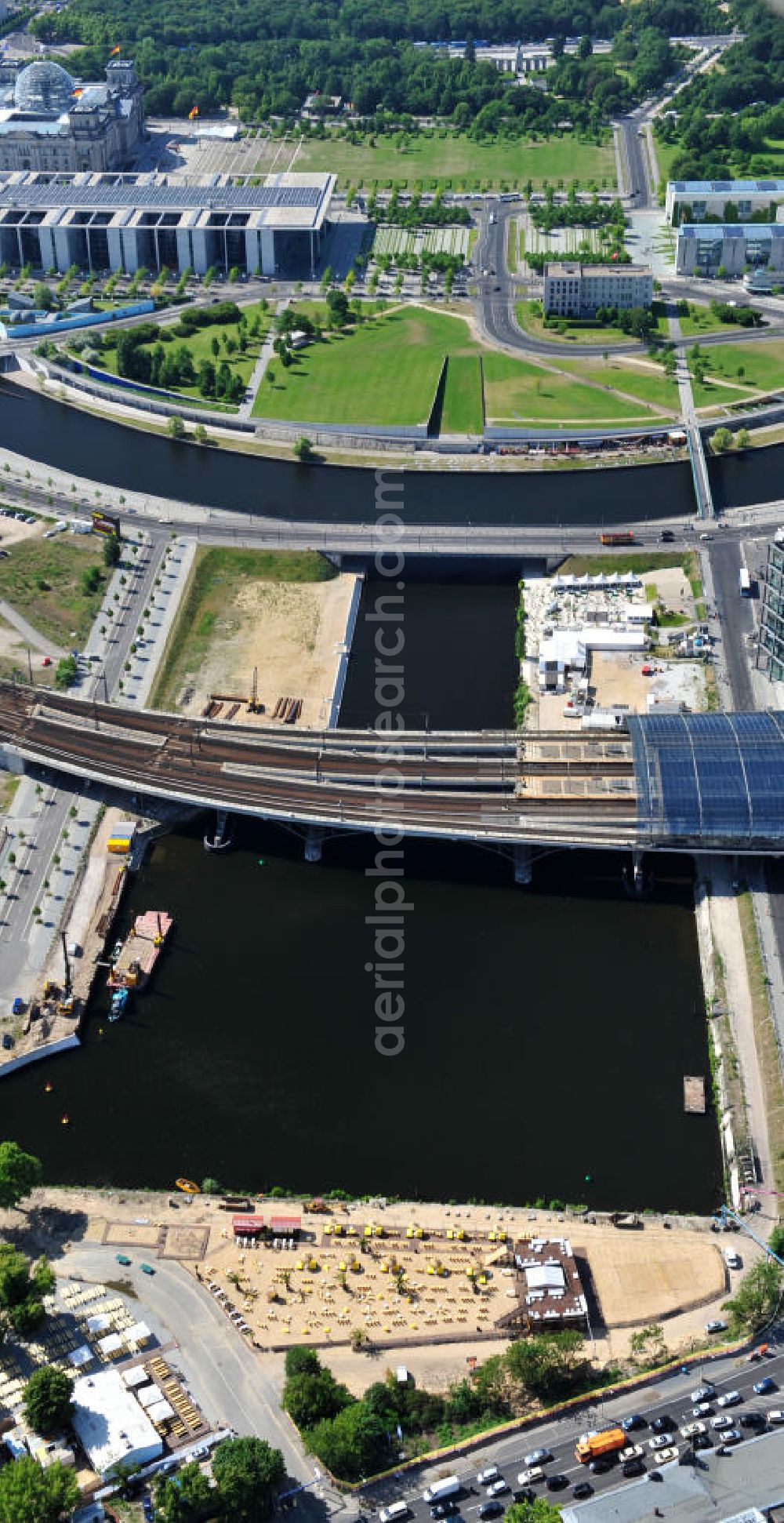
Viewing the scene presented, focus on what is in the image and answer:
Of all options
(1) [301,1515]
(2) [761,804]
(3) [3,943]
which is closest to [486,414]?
(2) [761,804]

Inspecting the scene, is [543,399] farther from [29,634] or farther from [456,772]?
[456,772]

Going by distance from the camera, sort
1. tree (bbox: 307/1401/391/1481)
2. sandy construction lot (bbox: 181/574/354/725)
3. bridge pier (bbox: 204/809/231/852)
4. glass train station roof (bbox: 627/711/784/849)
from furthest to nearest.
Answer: sandy construction lot (bbox: 181/574/354/725)
bridge pier (bbox: 204/809/231/852)
glass train station roof (bbox: 627/711/784/849)
tree (bbox: 307/1401/391/1481)

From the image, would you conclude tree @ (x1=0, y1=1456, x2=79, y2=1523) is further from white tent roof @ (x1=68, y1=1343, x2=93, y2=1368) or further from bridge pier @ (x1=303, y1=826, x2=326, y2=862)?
bridge pier @ (x1=303, y1=826, x2=326, y2=862)

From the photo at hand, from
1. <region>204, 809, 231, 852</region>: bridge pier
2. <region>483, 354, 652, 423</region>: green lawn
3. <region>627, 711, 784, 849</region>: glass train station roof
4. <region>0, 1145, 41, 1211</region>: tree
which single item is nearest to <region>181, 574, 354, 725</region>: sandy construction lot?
<region>204, 809, 231, 852</region>: bridge pier

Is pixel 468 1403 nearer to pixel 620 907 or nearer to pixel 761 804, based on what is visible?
pixel 620 907

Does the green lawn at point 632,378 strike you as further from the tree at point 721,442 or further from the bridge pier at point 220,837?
the bridge pier at point 220,837

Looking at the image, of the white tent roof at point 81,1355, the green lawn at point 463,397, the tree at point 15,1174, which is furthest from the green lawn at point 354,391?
the white tent roof at point 81,1355
